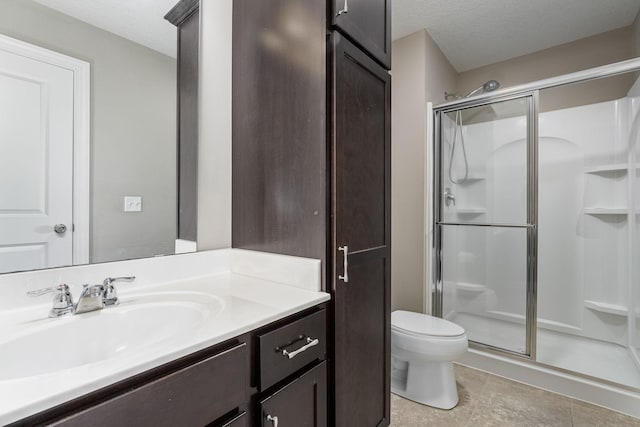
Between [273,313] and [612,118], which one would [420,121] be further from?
[273,313]

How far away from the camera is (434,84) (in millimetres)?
2414

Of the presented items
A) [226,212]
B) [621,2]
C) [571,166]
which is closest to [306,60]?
[226,212]

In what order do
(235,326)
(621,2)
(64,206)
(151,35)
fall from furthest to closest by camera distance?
(621,2) < (151,35) < (64,206) < (235,326)

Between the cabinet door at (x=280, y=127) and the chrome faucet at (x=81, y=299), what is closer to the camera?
the chrome faucet at (x=81, y=299)

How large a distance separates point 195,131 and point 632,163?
2847mm

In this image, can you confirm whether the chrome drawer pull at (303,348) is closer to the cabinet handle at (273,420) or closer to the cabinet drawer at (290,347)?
the cabinet drawer at (290,347)

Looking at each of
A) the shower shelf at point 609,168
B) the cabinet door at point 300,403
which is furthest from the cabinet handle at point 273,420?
the shower shelf at point 609,168

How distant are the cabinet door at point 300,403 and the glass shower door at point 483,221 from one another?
5.30 feet

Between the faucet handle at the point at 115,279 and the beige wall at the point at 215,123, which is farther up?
the beige wall at the point at 215,123

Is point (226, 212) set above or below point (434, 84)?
below

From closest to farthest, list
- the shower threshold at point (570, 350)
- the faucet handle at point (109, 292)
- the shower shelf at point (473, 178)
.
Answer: the faucet handle at point (109, 292)
the shower threshold at point (570, 350)
the shower shelf at point (473, 178)

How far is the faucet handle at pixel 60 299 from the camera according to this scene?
0.80 meters

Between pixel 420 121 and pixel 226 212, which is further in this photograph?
pixel 420 121

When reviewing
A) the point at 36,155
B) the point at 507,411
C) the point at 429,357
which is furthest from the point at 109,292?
the point at 507,411
